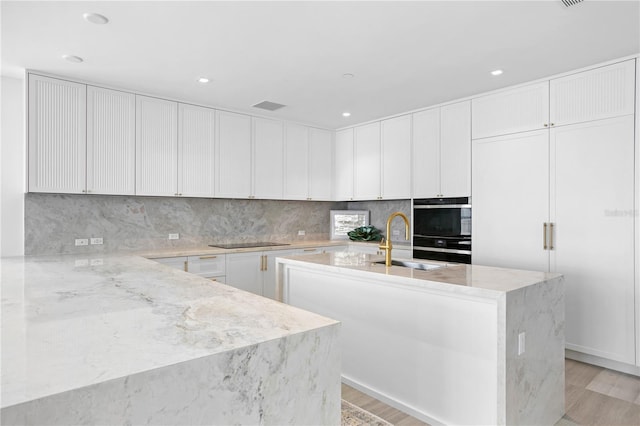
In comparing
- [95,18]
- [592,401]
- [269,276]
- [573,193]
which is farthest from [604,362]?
[95,18]

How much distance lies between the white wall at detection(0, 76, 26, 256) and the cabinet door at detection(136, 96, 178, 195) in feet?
3.34

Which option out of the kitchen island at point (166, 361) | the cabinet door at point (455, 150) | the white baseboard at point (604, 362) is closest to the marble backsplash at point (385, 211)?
the cabinet door at point (455, 150)

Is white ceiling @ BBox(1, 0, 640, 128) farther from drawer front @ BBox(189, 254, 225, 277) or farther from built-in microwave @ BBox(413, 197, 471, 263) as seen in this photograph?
drawer front @ BBox(189, 254, 225, 277)

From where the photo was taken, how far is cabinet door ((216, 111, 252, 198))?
4531mm

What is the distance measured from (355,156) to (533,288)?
366 centimetres

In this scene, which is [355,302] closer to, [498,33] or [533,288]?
[533,288]

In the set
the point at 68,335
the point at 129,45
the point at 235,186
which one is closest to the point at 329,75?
the point at 129,45

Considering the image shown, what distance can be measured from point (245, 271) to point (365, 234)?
1.93 meters

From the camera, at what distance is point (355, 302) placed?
8.84 feet

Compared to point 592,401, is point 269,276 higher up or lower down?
higher up

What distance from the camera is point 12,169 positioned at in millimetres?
3578

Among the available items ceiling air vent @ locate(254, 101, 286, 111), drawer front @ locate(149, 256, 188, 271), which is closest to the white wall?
drawer front @ locate(149, 256, 188, 271)

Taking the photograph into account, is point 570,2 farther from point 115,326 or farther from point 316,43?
point 115,326

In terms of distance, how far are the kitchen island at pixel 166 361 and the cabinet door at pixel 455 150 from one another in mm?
3320
